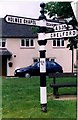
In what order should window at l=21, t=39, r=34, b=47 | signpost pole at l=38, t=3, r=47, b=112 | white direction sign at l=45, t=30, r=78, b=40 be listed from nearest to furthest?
white direction sign at l=45, t=30, r=78, b=40
signpost pole at l=38, t=3, r=47, b=112
window at l=21, t=39, r=34, b=47

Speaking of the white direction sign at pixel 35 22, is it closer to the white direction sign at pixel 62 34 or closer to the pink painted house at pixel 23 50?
the white direction sign at pixel 62 34

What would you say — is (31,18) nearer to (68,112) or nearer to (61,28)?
(61,28)

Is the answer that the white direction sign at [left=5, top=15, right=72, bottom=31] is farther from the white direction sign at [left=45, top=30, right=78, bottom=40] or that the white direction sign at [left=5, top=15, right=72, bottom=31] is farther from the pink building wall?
the pink building wall

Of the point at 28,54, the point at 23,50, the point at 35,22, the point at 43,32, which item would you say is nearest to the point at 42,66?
the point at 43,32

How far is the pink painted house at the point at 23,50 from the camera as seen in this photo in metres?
33.9

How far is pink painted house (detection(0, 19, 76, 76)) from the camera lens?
3391cm

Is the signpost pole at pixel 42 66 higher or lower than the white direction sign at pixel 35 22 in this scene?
lower

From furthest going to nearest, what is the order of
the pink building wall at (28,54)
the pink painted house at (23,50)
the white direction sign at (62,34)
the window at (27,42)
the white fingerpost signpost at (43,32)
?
the window at (27,42) → the pink painted house at (23,50) → the pink building wall at (28,54) → the white fingerpost signpost at (43,32) → the white direction sign at (62,34)

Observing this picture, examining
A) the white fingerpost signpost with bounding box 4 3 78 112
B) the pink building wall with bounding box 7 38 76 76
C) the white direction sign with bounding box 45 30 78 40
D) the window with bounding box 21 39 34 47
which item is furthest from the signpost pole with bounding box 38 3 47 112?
the window with bounding box 21 39 34 47

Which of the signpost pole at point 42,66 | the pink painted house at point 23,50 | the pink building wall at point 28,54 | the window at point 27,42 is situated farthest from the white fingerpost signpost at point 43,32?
the window at point 27,42

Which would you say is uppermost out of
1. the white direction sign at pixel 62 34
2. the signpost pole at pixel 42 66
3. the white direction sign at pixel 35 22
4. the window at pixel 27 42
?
the window at pixel 27 42

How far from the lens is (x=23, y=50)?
35.0m

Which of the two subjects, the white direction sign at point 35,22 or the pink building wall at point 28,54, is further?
the pink building wall at point 28,54

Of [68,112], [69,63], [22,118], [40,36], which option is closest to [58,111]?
[68,112]
